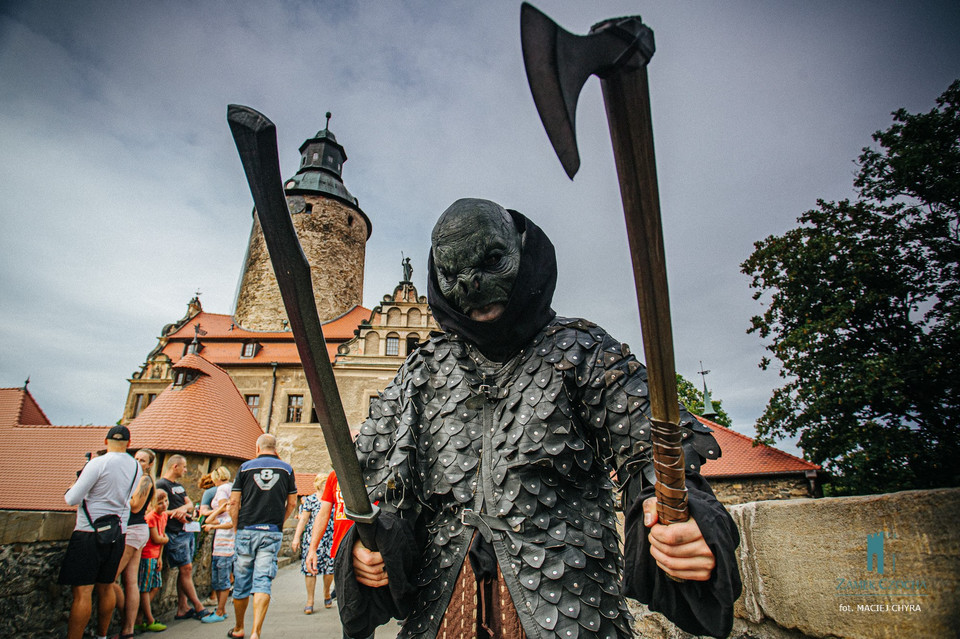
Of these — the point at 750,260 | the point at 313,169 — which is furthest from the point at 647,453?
the point at 313,169

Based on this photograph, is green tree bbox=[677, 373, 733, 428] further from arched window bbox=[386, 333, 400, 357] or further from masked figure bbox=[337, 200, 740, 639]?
masked figure bbox=[337, 200, 740, 639]

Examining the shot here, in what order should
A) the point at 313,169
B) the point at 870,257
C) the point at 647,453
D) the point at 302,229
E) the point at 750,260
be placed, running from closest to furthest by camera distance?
the point at 647,453
the point at 870,257
the point at 750,260
the point at 302,229
the point at 313,169

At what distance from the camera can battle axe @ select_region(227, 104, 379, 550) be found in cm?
97

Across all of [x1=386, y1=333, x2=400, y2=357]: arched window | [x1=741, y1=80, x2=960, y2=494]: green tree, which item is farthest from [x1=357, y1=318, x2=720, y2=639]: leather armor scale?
[x1=386, y1=333, x2=400, y2=357]: arched window

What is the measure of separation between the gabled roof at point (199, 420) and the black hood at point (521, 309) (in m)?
16.8

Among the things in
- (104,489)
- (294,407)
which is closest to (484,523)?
(104,489)

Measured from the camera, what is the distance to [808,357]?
13805 mm

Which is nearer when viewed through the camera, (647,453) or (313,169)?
(647,453)

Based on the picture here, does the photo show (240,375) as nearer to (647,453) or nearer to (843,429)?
(843,429)

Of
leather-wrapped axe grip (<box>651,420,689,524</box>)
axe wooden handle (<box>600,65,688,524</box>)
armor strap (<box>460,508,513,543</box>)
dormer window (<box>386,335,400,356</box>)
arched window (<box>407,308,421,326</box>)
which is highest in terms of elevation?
arched window (<box>407,308,421,326</box>)

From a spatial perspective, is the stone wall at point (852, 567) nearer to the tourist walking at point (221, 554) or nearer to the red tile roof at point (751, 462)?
the tourist walking at point (221, 554)

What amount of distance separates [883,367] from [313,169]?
3035 cm

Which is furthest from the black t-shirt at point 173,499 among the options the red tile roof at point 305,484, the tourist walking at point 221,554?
the red tile roof at point 305,484

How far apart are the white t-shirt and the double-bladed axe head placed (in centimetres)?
430
